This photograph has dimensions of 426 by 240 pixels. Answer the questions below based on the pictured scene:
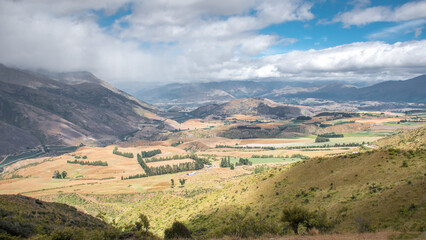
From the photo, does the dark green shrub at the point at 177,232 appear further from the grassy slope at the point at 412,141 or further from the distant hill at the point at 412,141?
the grassy slope at the point at 412,141

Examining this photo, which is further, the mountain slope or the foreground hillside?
the foreground hillside

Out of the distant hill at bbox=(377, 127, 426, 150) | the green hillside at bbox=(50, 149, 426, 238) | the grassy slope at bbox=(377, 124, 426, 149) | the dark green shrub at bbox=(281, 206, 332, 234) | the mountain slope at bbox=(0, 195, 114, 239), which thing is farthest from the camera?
the grassy slope at bbox=(377, 124, 426, 149)

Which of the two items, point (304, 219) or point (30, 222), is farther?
point (30, 222)

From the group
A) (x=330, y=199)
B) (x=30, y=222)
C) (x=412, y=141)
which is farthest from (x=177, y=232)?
(x=412, y=141)

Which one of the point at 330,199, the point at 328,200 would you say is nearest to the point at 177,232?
the point at 328,200

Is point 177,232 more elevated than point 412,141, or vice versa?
point 412,141

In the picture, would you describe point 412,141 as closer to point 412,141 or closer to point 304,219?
point 412,141

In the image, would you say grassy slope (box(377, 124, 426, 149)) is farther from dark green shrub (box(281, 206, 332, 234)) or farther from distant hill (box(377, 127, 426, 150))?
dark green shrub (box(281, 206, 332, 234))

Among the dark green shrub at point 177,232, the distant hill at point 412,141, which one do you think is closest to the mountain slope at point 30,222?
the dark green shrub at point 177,232

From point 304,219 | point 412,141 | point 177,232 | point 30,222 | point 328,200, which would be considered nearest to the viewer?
point 304,219

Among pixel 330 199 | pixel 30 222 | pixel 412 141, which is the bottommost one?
pixel 330 199

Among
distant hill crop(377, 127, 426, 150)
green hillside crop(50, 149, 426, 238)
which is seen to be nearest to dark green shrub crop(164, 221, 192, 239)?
green hillside crop(50, 149, 426, 238)

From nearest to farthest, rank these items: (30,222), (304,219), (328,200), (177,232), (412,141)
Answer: (304,219) → (30,222) → (177,232) → (328,200) → (412,141)

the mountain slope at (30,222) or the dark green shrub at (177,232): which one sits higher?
the mountain slope at (30,222)
